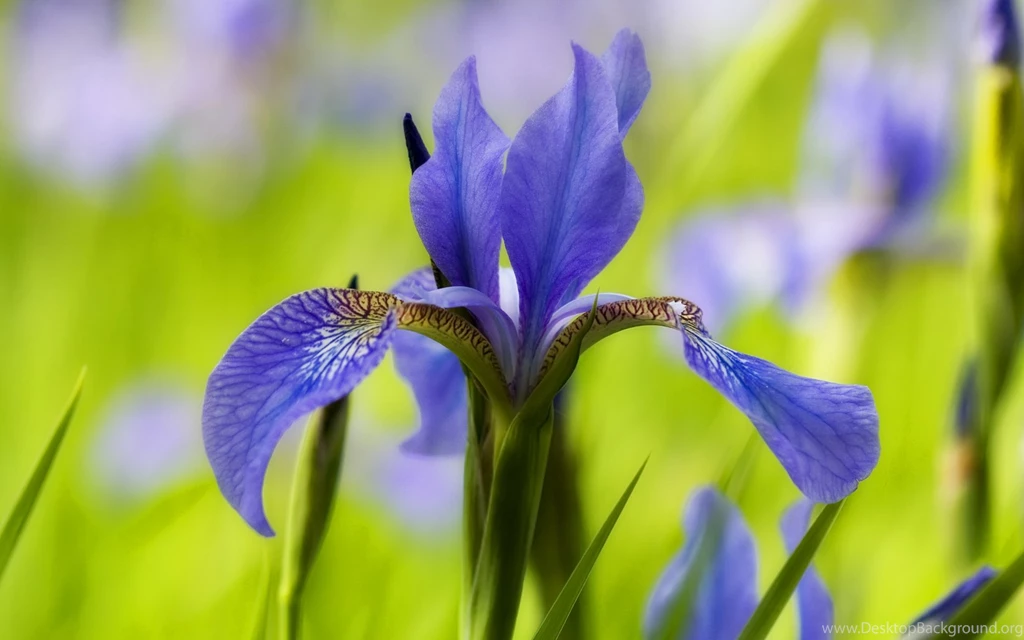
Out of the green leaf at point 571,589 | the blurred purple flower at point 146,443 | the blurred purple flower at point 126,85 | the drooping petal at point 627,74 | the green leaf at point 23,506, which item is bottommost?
the green leaf at point 571,589

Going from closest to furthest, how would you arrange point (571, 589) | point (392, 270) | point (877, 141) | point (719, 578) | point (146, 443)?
point (571, 589)
point (719, 578)
point (877, 141)
point (146, 443)
point (392, 270)

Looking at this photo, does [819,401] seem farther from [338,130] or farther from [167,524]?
[338,130]

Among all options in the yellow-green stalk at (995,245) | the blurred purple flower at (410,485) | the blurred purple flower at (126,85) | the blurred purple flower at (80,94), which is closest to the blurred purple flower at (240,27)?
the blurred purple flower at (126,85)

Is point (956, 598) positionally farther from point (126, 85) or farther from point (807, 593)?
point (126, 85)

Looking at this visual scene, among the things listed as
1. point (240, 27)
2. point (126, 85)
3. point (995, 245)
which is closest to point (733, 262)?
point (995, 245)

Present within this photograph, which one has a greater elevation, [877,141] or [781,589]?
[877,141]

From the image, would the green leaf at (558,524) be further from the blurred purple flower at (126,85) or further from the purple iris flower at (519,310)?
the blurred purple flower at (126,85)

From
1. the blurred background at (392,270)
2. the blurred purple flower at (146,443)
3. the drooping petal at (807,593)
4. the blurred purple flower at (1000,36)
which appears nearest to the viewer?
the drooping petal at (807,593)
